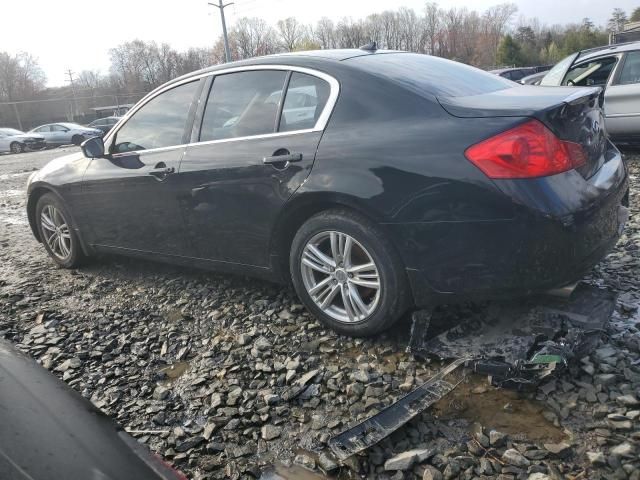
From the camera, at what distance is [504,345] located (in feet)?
8.87

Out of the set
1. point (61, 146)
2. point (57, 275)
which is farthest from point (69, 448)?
point (61, 146)

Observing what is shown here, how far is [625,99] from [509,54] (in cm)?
4892

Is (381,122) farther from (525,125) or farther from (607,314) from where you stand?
(607,314)

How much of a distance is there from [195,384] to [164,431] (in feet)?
1.23

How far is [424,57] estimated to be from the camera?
12.0ft

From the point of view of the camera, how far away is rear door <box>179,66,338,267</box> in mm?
3100

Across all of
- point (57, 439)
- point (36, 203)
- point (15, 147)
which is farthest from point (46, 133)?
point (57, 439)

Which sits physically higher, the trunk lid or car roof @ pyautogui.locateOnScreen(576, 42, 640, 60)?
car roof @ pyautogui.locateOnScreen(576, 42, 640, 60)

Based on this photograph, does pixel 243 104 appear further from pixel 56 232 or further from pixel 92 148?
pixel 56 232

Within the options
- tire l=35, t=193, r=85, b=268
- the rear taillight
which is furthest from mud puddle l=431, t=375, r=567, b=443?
tire l=35, t=193, r=85, b=268

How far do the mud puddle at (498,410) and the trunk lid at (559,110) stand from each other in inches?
44.7

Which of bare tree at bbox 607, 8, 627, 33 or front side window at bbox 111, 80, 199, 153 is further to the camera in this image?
bare tree at bbox 607, 8, 627, 33

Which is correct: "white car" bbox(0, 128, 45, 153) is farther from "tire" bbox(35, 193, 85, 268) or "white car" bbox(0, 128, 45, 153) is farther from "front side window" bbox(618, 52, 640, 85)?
"front side window" bbox(618, 52, 640, 85)

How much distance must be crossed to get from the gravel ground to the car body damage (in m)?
0.07
